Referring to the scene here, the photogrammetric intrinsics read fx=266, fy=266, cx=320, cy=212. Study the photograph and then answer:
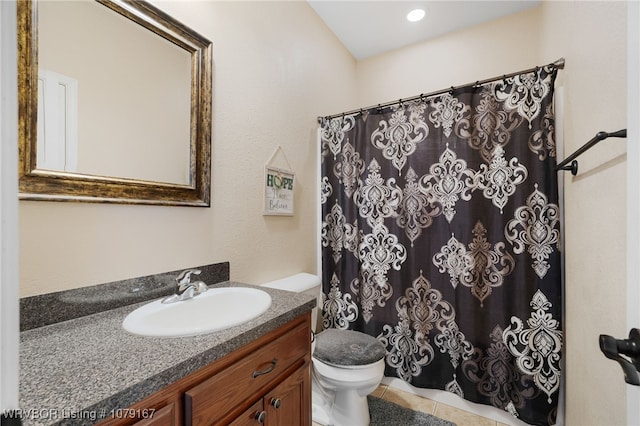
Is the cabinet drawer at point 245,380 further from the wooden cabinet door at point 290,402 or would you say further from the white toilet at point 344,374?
the white toilet at point 344,374

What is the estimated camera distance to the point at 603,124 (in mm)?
870

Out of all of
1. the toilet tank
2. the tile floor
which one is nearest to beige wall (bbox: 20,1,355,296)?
the toilet tank

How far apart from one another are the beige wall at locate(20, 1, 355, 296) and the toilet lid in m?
0.49

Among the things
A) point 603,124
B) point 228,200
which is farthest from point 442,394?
point 228,200

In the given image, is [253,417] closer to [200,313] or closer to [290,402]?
[290,402]

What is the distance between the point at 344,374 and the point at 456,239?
0.98 meters

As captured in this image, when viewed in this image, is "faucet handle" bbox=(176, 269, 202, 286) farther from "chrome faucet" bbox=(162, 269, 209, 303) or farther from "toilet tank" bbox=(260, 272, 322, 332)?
"toilet tank" bbox=(260, 272, 322, 332)

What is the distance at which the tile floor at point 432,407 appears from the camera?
1.53 meters

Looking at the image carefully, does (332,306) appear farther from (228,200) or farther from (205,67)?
(205,67)

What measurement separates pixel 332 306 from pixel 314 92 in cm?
→ 162

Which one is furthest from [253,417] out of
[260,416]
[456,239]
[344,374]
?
[456,239]

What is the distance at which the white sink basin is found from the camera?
2.42 feet

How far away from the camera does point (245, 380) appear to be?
77 cm

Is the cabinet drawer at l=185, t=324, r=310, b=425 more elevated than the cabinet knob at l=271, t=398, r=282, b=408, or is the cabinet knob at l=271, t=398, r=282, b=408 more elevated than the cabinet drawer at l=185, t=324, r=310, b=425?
the cabinet drawer at l=185, t=324, r=310, b=425
